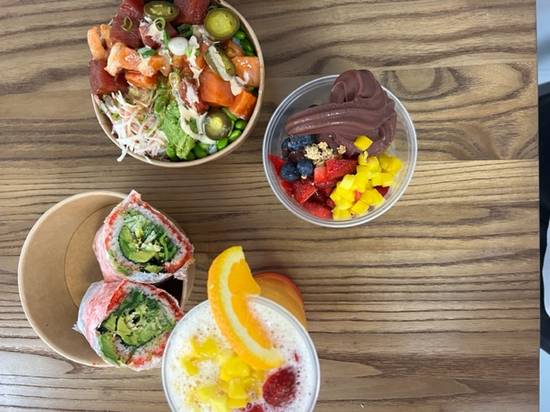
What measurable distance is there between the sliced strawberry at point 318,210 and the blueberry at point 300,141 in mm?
128

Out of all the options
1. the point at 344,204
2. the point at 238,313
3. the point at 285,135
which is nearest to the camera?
the point at 238,313

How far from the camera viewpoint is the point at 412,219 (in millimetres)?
1225

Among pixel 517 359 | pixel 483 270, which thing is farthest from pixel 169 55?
pixel 517 359

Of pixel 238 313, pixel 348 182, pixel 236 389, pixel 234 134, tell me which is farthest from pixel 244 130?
pixel 236 389

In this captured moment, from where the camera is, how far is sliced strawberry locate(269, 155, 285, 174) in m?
1.19

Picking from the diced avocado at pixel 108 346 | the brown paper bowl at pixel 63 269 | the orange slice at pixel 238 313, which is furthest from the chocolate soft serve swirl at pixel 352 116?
the diced avocado at pixel 108 346

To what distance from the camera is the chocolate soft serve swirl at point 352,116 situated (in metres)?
1.05

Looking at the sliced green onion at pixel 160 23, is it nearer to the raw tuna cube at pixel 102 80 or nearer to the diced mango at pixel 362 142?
the raw tuna cube at pixel 102 80

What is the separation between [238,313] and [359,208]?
310mm

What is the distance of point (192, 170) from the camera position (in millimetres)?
1277

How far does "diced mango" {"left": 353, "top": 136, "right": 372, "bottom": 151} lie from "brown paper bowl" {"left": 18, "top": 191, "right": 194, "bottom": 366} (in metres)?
0.43

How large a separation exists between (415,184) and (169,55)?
561mm

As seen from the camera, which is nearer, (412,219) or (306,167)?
(306,167)

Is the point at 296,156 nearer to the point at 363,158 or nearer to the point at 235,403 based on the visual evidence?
the point at 363,158
